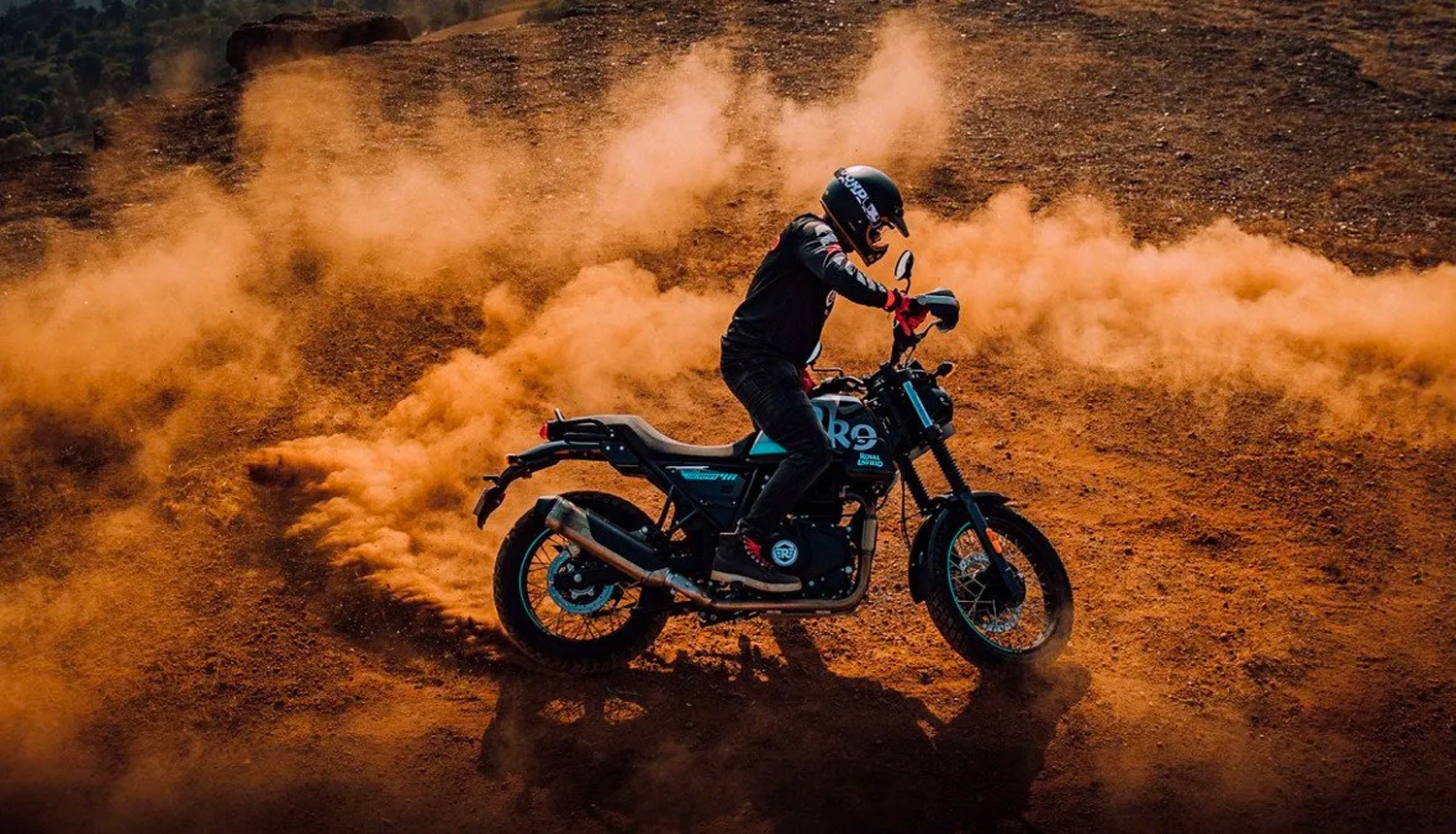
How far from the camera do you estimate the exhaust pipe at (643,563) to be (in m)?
6.51

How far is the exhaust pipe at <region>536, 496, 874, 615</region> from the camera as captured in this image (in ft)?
21.4

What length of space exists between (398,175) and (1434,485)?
1244 cm

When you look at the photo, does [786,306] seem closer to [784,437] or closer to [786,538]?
[784,437]

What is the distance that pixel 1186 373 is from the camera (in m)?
10.5

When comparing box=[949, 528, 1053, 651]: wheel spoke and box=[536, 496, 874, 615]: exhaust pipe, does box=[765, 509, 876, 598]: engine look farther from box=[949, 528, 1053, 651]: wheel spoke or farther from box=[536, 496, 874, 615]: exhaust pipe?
box=[949, 528, 1053, 651]: wheel spoke

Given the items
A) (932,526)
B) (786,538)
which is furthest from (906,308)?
(786,538)

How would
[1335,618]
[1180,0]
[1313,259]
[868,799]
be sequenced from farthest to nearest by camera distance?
[1180,0] < [1313,259] < [1335,618] < [868,799]

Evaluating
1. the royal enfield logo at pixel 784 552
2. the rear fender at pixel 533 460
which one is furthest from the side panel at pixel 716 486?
the rear fender at pixel 533 460

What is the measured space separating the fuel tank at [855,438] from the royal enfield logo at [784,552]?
549 millimetres

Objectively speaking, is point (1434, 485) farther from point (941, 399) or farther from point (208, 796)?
point (208, 796)

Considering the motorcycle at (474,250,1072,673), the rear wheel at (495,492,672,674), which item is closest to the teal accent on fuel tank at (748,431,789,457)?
the motorcycle at (474,250,1072,673)

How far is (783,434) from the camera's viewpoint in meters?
6.46

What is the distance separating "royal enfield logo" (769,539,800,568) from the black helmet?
1.76m

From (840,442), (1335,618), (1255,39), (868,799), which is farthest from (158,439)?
(1255,39)
